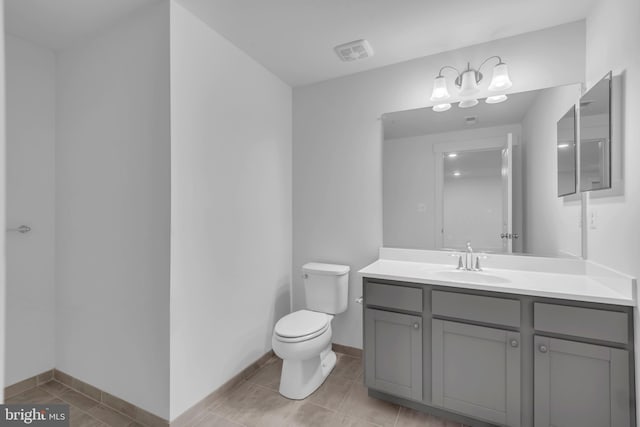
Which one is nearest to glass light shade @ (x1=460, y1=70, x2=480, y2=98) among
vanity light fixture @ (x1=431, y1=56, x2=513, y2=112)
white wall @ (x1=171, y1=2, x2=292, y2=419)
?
vanity light fixture @ (x1=431, y1=56, x2=513, y2=112)

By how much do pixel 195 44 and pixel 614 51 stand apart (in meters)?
2.28

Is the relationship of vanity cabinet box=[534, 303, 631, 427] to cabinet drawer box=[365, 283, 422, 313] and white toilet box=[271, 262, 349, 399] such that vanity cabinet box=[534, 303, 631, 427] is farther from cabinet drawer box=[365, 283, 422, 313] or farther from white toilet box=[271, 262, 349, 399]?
white toilet box=[271, 262, 349, 399]

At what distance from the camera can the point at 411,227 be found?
238 centimetres

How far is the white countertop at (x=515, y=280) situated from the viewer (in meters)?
1.44

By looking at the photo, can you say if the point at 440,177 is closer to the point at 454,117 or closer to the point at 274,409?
the point at 454,117

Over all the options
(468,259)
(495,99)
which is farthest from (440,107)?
(468,259)

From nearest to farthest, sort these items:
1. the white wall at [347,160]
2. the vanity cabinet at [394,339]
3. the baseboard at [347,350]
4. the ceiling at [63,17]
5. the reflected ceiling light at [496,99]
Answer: the ceiling at [63,17] < the vanity cabinet at [394,339] < the reflected ceiling light at [496,99] < the white wall at [347,160] < the baseboard at [347,350]

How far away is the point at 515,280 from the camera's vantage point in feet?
5.82

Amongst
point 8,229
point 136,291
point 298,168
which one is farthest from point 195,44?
point 8,229

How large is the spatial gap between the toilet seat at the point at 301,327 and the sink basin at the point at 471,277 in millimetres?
849

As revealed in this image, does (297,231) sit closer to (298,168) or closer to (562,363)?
(298,168)

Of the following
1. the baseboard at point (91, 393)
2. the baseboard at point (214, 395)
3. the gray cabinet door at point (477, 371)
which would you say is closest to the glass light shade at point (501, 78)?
the gray cabinet door at point (477, 371)

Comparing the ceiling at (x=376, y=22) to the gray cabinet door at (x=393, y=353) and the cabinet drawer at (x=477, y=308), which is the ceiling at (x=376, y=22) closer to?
the cabinet drawer at (x=477, y=308)

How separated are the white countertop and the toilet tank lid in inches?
12.5
